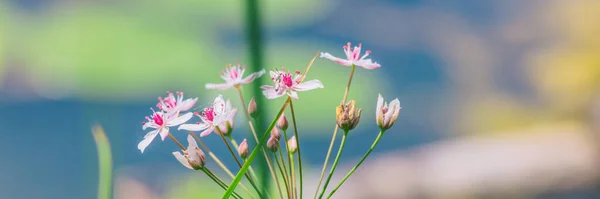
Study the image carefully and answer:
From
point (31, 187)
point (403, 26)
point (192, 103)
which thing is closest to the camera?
point (192, 103)

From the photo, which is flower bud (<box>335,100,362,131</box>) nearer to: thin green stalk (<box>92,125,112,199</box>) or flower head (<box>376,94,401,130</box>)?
flower head (<box>376,94,401,130</box>)

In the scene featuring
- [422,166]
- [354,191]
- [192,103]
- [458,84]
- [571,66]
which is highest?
[571,66]

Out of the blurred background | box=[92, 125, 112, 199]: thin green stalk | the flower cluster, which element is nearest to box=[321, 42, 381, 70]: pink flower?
the flower cluster

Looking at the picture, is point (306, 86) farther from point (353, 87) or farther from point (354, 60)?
point (353, 87)

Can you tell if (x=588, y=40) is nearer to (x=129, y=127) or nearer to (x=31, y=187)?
(x=129, y=127)

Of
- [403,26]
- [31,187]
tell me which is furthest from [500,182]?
[31,187]

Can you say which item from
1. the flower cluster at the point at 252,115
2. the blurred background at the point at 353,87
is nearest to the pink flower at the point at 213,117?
the flower cluster at the point at 252,115

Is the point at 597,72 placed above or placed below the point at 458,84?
above
